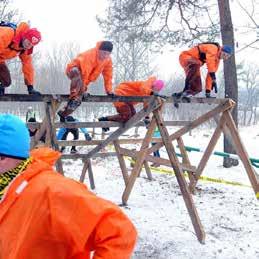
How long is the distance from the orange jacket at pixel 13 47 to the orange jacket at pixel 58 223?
4.12m

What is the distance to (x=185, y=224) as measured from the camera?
227 inches

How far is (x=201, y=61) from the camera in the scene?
23.9ft

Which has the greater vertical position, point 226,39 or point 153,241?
point 226,39

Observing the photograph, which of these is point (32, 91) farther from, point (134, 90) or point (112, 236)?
point (112, 236)

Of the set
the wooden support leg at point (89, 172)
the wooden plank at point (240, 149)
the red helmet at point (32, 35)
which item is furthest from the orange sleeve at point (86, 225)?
the wooden support leg at point (89, 172)

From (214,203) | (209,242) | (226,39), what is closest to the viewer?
(209,242)

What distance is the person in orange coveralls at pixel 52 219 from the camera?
5.30ft

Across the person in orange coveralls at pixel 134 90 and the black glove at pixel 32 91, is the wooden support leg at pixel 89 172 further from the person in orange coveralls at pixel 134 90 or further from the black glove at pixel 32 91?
the black glove at pixel 32 91

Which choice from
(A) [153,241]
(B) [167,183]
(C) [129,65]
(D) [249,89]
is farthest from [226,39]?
(D) [249,89]

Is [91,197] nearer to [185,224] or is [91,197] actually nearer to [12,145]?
[12,145]

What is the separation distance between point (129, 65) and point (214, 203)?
3032 centimetres

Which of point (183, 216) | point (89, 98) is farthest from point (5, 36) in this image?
point (183, 216)

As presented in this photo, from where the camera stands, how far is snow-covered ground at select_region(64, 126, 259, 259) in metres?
4.86

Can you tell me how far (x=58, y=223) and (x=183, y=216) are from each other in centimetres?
474
